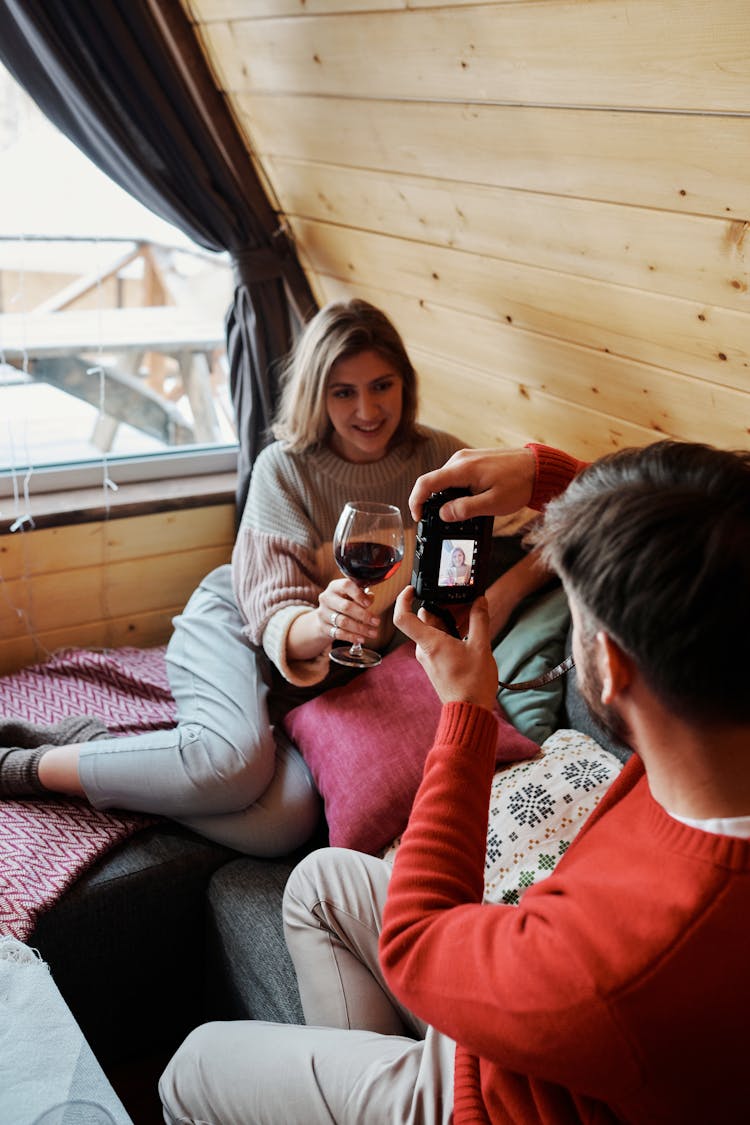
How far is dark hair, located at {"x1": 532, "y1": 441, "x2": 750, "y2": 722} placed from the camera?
30.3 inches

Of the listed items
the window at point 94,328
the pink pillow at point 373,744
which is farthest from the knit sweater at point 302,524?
the window at point 94,328

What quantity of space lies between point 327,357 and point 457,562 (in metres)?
0.86

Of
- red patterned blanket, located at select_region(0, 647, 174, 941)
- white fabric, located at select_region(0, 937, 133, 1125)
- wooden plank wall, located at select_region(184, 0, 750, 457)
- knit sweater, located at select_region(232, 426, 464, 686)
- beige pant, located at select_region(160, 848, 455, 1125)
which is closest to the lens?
white fabric, located at select_region(0, 937, 133, 1125)

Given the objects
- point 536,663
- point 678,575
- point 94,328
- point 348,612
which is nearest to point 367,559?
point 348,612

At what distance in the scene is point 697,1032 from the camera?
0.78 metres

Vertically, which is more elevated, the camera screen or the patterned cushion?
the camera screen

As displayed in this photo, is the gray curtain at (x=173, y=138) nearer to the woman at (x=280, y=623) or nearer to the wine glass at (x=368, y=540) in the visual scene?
the woman at (x=280, y=623)

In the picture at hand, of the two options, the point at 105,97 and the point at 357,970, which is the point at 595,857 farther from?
the point at 105,97

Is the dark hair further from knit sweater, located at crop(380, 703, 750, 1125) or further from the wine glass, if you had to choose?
the wine glass

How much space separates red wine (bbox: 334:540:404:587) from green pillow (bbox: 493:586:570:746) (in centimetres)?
48

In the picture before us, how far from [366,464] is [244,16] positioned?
0.96 m

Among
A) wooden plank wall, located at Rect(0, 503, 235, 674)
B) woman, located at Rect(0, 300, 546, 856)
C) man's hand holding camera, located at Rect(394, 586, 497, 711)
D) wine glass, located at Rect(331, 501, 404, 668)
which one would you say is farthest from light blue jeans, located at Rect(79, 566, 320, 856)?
man's hand holding camera, located at Rect(394, 586, 497, 711)

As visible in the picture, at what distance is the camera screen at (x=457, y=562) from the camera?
51.8 inches

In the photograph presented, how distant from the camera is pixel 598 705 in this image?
89 cm
